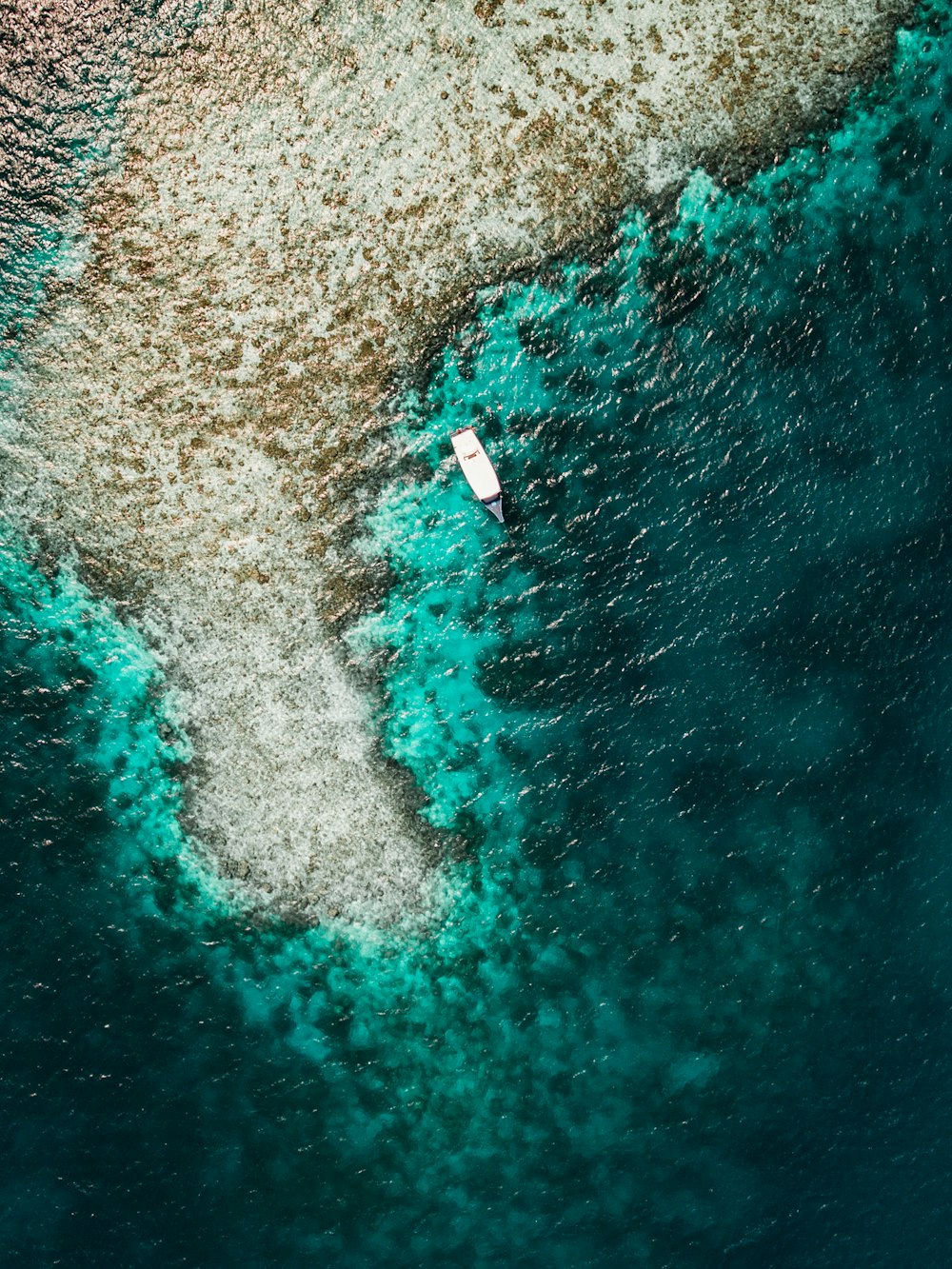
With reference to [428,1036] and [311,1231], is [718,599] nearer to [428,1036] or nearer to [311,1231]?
[428,1036]

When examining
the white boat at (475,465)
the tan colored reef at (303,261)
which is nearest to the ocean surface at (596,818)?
the white boat at (475,465)

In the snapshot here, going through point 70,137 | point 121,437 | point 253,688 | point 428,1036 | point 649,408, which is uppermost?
point 70,137

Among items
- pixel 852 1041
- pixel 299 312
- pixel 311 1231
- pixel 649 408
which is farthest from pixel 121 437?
pixel 852 1041

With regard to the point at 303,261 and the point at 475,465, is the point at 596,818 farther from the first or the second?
the point at 303,261

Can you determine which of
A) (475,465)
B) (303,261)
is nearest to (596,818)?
(475,465)

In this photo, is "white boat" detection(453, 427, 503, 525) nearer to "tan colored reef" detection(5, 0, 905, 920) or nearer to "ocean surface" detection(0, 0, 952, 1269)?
"ocean surface" detection(0, 0, 952, 1269)

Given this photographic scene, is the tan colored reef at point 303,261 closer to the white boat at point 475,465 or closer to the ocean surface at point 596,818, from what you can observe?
the ocean surface at point 596,818
